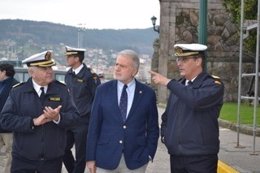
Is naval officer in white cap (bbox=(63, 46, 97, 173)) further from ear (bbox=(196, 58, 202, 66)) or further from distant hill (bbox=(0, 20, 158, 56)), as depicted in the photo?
distant hill (bbox=(0, 20, 158, 56))

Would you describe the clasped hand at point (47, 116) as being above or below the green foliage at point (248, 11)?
below

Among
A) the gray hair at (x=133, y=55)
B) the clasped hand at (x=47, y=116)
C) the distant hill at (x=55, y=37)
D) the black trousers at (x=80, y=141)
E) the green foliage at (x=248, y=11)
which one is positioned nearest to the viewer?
the clasped hand at (x=47, y=116)

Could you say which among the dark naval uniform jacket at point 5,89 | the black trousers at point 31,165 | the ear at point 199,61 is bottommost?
the black trousers at point 31,165

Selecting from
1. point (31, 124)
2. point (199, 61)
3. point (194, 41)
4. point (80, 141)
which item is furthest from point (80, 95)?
point (194, 41)

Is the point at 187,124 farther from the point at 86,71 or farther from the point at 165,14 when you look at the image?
the point at 165,14

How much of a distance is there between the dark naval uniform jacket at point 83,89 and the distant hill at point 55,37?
160ft

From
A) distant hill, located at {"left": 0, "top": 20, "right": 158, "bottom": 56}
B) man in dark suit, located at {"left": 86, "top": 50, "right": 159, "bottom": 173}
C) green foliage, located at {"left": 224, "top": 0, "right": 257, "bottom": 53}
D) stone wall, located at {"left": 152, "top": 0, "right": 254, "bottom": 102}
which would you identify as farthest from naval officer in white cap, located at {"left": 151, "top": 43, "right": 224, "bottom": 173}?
distant hill, located at {"left": 0, "top": 20, "right": 158, "bottom": 56}

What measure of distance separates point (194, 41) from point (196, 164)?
1033 inches

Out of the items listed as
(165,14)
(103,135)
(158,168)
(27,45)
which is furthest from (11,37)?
(103,135)

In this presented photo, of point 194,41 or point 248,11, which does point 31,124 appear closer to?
point 248,11

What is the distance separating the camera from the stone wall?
30.9 metres

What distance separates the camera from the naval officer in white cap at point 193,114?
5.14m

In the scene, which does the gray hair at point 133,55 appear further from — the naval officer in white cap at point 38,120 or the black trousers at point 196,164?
the black trousers at point 196,164

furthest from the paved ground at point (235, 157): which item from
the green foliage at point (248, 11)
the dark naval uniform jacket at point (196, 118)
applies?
the green foliage at point (248, 11)
